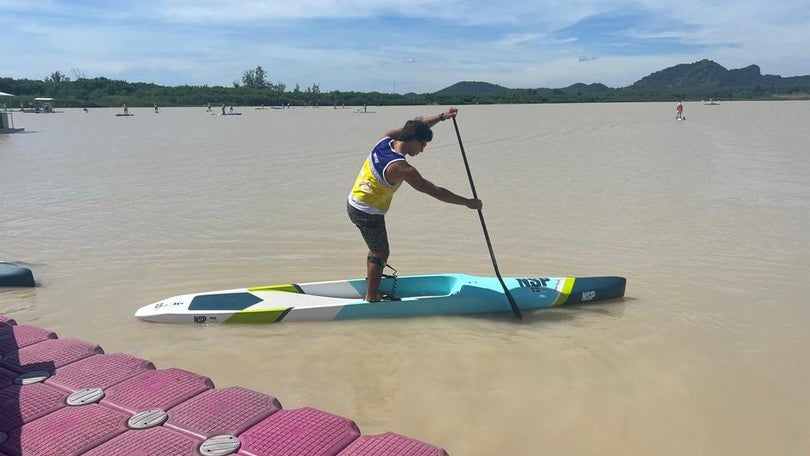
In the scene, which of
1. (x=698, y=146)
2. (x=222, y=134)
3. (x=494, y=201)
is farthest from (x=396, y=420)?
(x=222, y=134)

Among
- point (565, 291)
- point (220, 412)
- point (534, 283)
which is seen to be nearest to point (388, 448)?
point (220, 412)

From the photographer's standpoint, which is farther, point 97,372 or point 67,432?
point 97,372

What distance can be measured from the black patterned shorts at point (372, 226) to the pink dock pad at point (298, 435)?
2326 millimetres

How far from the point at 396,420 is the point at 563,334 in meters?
2.03

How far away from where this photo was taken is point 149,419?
317cm

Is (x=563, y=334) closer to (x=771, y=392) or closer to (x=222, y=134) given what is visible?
(x=771, y=392)

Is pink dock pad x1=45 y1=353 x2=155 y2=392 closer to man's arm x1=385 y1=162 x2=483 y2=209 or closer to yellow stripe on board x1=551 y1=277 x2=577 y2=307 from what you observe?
man's arm x1=385 y1=162 x2=483 y2=209

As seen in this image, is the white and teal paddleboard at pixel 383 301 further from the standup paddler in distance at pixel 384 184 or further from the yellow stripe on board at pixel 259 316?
the standup paddler in distance at pixel 384 184

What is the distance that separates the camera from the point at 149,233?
9070 mm

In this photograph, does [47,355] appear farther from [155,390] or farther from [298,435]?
[298,435]

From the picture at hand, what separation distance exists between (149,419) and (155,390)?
351 mm

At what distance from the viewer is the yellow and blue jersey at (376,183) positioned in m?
5.13

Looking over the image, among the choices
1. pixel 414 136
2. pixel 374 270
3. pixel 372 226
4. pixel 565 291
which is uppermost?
pixel 414 136

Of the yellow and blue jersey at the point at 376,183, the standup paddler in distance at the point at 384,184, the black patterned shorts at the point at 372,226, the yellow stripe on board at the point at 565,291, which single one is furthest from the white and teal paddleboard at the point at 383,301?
the yellow and blue jersey at the point at 376,183
